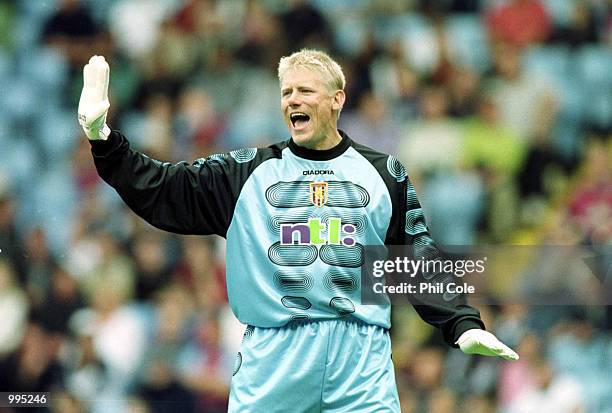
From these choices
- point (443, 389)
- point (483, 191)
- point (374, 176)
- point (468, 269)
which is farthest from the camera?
point (483, 191)

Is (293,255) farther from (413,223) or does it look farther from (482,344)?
(482,344)

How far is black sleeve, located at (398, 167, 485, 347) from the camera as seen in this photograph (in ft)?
13.5

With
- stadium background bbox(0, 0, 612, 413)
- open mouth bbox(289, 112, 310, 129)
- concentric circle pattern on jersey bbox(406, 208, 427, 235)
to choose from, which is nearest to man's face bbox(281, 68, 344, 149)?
open mouth bbox(289, 112, 310, 129)

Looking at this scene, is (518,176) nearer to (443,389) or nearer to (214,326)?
(443,389)

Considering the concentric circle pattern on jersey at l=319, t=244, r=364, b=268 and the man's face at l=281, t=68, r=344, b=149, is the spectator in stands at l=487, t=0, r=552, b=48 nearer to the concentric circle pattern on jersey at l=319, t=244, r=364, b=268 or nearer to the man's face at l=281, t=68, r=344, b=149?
the man's face at l=281, t=68, r=344, b=149

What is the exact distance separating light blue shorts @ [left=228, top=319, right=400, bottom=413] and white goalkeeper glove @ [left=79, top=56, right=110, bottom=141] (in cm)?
98

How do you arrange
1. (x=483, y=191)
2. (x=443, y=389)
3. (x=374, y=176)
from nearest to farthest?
(x=374, y=176)
(x=443, y=389)
(x=483, y=191)

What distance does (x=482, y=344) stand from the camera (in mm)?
3928

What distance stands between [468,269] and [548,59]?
226 centimetres

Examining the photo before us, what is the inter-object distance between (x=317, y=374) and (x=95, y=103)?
1.26 m

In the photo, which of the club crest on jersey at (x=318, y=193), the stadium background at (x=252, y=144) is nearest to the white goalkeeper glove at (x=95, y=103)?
the club crest on jersey at (x=318, y=193)

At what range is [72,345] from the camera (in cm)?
726

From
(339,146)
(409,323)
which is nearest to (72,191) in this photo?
(409,323)

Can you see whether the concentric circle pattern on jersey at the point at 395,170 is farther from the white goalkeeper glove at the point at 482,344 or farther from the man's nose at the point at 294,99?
the white goalkeeper glove at the point at 482,344
